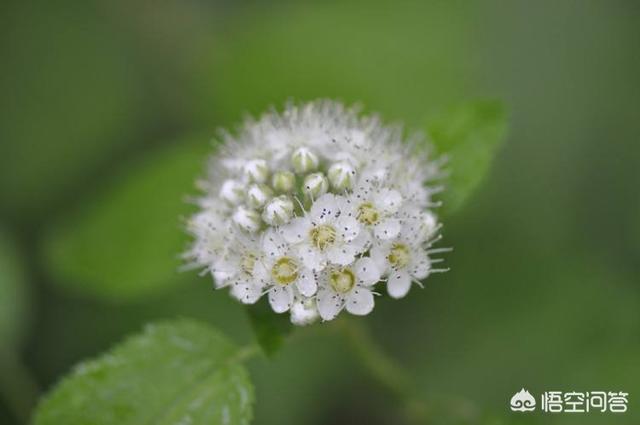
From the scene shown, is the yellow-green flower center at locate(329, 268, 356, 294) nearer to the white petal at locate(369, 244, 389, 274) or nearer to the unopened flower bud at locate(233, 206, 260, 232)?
the white petal at locate(369, 244, 389, 274)

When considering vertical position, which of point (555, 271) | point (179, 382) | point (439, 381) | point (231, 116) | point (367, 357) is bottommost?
point (179, 382)

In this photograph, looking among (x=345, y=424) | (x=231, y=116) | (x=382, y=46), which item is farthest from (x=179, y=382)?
(x=382, y=46)

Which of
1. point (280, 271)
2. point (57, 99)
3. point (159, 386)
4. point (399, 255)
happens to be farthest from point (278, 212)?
point (57, 99)

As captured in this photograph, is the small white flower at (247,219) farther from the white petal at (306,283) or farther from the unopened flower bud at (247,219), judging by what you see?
the white petal at (306,283)

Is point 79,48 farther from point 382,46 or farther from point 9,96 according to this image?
point 382,46

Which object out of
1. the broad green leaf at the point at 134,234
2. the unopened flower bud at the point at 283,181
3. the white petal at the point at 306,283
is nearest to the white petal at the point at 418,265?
the white petal at the point at 306,283

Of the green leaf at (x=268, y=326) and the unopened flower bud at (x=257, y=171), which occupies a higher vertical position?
the unopened flower bud at (x=257, y=171)

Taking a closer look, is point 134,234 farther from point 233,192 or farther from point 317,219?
point 317,219
